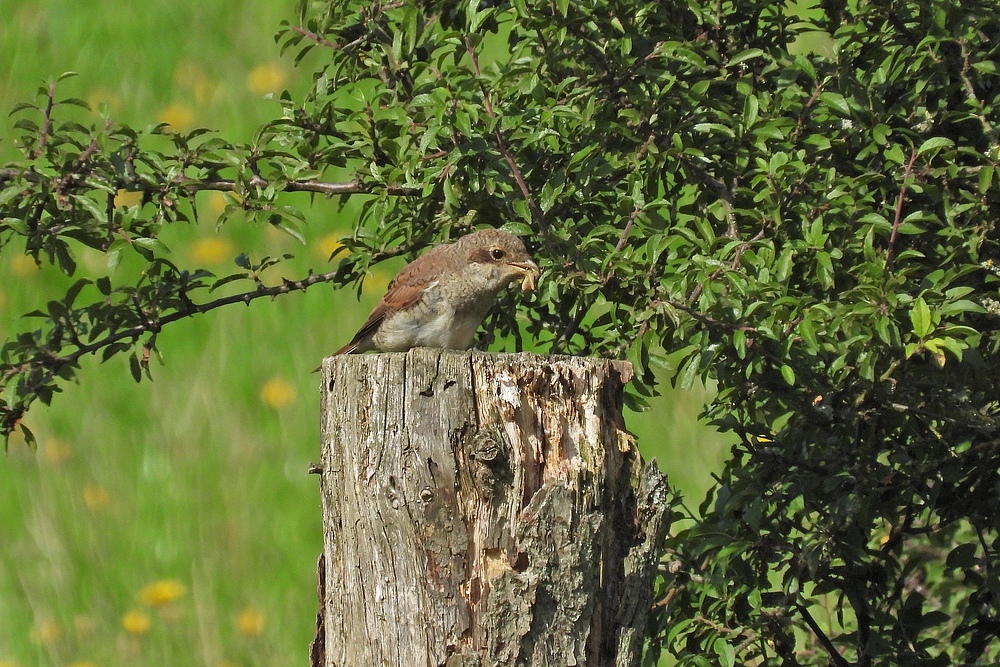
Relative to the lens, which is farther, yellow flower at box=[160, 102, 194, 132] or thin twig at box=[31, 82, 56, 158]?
yellow flower at box=[160, 102, 194, 132]

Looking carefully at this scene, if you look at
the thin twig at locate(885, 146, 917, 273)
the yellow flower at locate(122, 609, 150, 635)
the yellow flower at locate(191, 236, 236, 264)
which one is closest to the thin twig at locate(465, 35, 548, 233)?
the thin twig at locate(885, 146, 917, 273)

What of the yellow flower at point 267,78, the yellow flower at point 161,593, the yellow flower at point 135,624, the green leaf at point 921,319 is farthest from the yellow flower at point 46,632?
the yellow flower at point 267,78

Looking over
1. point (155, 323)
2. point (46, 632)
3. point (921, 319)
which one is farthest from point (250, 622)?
point (921, 319)

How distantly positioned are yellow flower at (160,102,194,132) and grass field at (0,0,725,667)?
1.13m

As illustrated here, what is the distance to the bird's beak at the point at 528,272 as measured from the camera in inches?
169

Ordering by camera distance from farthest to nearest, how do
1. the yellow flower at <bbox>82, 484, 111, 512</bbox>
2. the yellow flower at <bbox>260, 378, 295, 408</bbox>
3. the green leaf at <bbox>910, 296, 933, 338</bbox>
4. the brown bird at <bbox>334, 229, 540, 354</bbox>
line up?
the yellow flower at <bbox>260, 378, 295, 408</bbox> → the yellow flower at <bbox>82, 484, 111, 512</bbox> → the brown bird at <bbox>334, 229, 540, 354</bbox> → the green leaf at <bbox>910, 296, 933, 338</bbox>

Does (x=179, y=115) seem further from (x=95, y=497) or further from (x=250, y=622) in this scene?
(x=250, y=622)

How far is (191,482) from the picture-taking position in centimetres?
712

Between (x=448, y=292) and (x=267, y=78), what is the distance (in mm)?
5724

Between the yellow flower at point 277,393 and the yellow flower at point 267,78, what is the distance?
3031 mm

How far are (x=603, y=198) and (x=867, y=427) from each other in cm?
112

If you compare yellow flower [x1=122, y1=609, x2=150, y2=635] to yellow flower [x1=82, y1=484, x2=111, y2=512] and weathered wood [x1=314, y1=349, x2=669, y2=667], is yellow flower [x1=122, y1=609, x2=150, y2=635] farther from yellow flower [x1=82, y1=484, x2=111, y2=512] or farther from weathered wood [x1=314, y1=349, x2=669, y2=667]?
weathered wood [x1=314, y1=349, x2=669, y2=667]

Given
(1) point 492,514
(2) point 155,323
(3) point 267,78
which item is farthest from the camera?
(3) point 267,78

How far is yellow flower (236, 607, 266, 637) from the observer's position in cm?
641
